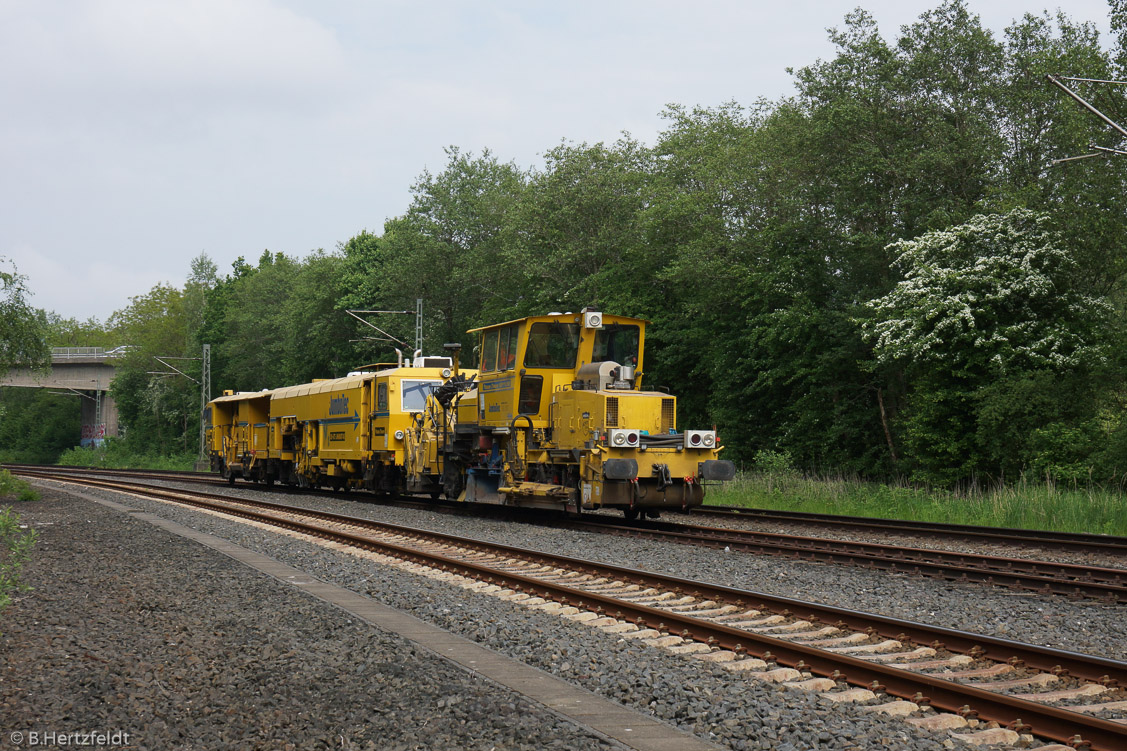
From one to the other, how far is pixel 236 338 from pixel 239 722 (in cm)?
7582

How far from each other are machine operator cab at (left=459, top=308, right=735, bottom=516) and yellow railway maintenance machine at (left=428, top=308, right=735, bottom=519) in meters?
0.02

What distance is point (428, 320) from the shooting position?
5294 cm

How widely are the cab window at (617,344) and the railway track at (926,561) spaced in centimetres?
317

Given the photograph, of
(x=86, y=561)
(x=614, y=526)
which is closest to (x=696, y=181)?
(x=614, y=526)

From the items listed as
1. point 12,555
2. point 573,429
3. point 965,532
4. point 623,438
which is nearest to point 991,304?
point 965,532

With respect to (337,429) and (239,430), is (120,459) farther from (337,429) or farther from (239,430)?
(337,429)

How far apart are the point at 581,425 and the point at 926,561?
6.13 metres

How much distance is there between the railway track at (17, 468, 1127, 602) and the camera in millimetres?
10461

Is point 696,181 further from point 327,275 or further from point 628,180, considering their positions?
point 327,275

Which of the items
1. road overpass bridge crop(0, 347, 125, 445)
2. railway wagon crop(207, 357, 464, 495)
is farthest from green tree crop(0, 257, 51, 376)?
road overpass bridge crop(0, 347, 125, 445)

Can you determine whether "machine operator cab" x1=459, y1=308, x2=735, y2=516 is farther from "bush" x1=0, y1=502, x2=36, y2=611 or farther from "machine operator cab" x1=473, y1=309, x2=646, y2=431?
"bush" x1=0, y1=502, x2=36, y2=611

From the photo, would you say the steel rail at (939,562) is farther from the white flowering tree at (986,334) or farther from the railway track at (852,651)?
the white flowering tree at (986,334)

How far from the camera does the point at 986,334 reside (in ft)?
83.9

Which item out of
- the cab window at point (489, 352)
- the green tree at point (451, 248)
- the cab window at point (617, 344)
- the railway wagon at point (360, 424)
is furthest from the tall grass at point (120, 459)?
the cab window at point (617, 344)
